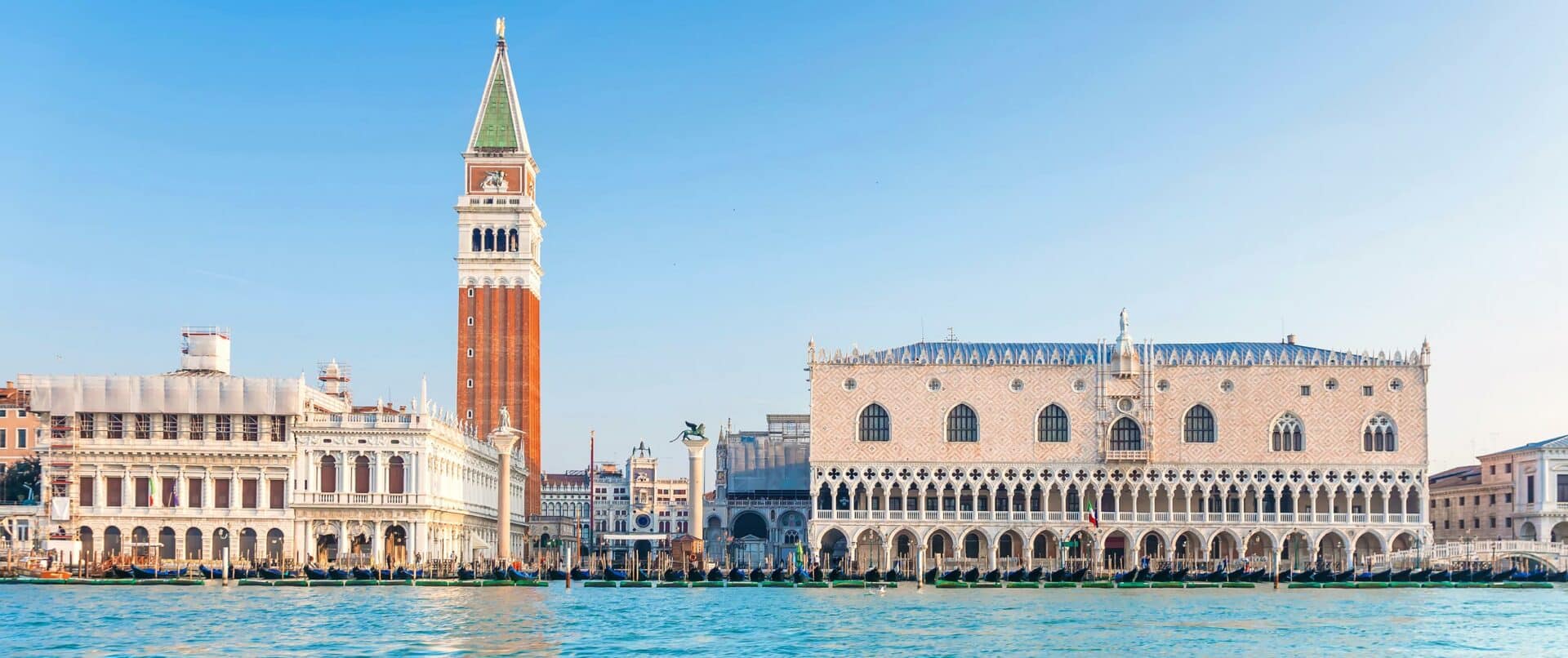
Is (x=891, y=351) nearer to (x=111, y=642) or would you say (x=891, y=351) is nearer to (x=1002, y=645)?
(x=1002, y=645)

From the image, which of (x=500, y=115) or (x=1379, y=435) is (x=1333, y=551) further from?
(x=500, y=115)

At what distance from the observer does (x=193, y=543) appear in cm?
6912

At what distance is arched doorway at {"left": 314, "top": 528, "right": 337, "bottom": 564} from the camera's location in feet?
228

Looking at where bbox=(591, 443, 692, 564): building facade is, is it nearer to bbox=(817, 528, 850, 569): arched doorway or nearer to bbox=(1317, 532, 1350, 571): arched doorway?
bbox=(817, 528, 850, 569): arched doorway

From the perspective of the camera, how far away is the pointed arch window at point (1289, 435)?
7488cm

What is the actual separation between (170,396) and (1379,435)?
153 feet

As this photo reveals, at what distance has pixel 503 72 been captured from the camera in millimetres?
89812

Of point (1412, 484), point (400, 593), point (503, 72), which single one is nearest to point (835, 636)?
point (400, 593)

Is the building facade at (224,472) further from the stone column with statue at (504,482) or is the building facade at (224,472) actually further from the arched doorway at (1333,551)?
the arched doorway at (1333,551)

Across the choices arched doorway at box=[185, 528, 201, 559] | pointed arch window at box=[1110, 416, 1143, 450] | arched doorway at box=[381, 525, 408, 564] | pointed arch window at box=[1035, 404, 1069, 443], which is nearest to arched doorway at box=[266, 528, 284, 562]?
arched doorway at box=[185, 528, 201, 559]

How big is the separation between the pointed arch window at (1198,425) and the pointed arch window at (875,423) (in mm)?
11783

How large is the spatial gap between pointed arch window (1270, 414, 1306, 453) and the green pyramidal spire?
121ft

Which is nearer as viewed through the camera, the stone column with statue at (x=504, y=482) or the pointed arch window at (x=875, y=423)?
the pointed arch window at (x=875, y=423)

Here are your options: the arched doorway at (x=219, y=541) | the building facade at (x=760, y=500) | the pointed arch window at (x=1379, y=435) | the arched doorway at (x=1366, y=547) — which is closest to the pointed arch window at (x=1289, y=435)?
the pointed arch window at (x=1379, y=435)
